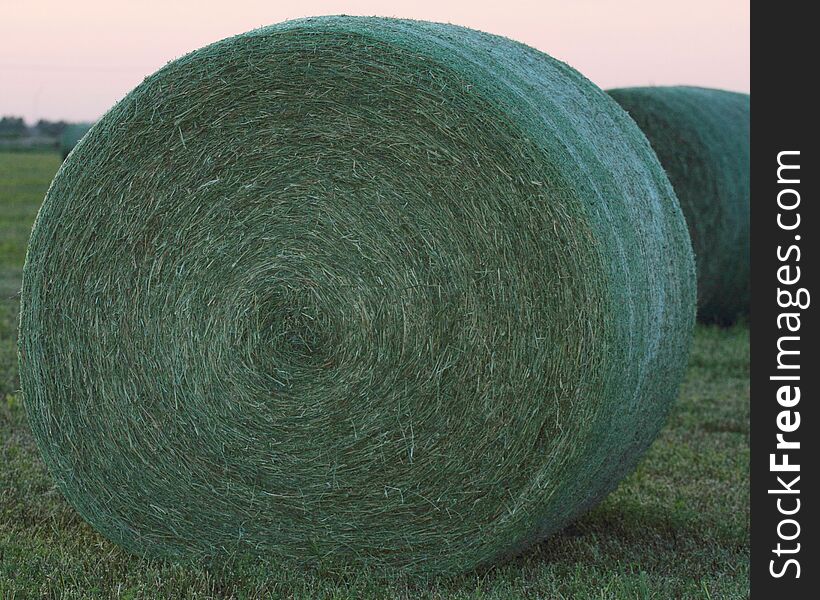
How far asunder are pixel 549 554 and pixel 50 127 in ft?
161

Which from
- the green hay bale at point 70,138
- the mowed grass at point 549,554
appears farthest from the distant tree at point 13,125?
the mowed grass at point 549,554

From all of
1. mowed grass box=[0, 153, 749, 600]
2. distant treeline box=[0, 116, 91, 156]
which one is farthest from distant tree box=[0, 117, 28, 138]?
mowed grass box=[0, 153, 749, 600]

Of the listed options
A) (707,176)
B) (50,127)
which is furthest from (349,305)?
(50,127)

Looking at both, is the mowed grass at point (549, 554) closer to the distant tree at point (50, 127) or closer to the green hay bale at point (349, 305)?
the green hay bale at point (349, 305)

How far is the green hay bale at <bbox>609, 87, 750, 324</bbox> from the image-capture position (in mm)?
9461

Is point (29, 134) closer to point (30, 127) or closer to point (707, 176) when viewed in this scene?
point (30, 127)

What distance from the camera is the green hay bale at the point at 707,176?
31.0ft

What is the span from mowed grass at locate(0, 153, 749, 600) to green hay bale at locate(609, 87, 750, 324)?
130 inches

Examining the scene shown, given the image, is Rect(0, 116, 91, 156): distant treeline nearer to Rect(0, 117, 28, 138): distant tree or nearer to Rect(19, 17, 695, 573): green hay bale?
Rect(0, 117, 28, 138): distant tree

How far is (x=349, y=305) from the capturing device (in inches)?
163

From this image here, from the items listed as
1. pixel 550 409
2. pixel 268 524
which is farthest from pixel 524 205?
pixel 268 524

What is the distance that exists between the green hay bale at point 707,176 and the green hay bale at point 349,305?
16.6ft

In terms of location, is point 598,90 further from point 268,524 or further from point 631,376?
point 268,524

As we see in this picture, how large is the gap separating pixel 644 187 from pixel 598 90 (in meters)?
0.52
